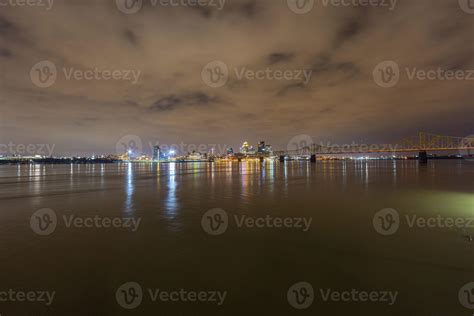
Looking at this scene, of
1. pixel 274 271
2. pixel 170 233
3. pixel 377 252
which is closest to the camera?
pixel 274 271

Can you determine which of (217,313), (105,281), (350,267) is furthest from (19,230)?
(350,267)

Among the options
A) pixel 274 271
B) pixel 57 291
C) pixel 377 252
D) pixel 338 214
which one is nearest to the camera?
pixel 57 291

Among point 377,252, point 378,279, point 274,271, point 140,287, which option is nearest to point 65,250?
point 140,287

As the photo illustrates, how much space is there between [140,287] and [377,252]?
7.19m

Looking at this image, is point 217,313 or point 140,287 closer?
point 217,313

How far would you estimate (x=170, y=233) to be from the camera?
34.3 feet

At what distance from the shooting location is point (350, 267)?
23.4ft

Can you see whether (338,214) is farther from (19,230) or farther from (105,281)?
(19,230)

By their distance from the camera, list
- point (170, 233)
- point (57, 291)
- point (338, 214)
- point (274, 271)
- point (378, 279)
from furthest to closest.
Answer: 1. point (338, 214)
2. point (170, 233)
3. point (274, 271)
4. point (378, 279)
5. point (57, 291)

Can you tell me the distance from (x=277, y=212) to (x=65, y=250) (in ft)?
32.7

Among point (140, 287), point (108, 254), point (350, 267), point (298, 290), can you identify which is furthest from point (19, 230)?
point (350, 267)

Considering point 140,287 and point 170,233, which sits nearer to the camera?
point 140,287

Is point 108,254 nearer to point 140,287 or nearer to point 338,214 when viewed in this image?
point 140,287

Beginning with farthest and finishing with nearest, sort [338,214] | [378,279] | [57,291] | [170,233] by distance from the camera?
[338,214] < [170,233] < [378,279] < [57,291]
